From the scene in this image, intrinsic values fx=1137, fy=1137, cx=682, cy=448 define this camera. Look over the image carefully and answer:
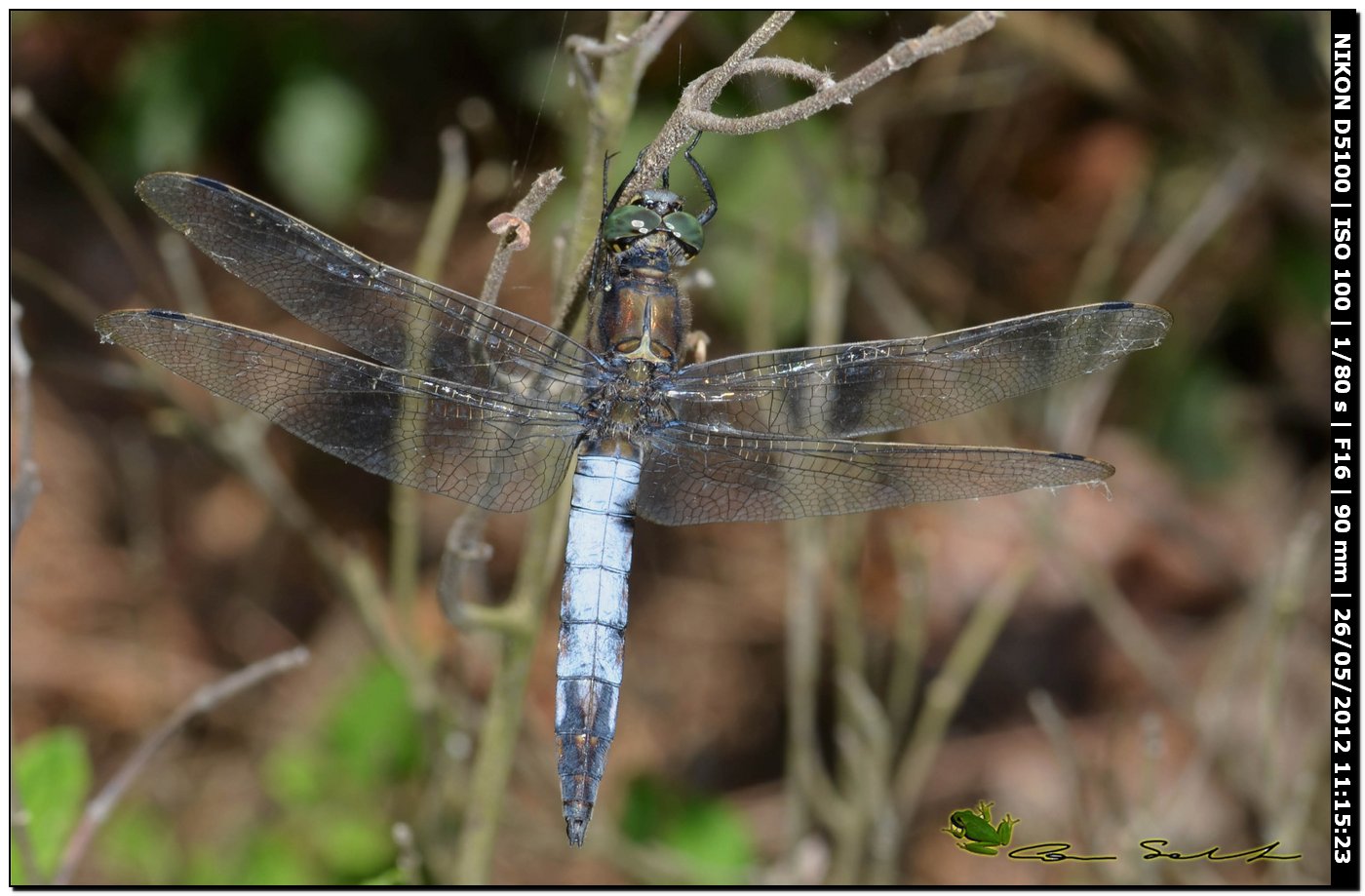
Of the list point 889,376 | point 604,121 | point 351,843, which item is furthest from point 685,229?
point 351,843

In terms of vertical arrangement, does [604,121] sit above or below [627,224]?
above

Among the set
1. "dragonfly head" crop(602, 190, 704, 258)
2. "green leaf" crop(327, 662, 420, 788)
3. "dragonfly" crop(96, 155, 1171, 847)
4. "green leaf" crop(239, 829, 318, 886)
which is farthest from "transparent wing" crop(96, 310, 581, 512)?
"green leaf" crop(239, 829, 318, 886)

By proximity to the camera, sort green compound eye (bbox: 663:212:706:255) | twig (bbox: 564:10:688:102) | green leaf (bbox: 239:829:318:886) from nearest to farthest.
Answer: twig (bbox: 564:10:688:102), green compound eye (bbox: 663:212:706:255), green leaf (bbox: 239:829:318:886)

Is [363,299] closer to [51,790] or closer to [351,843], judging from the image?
[51,790]

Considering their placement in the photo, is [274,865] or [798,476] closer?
[798,476]

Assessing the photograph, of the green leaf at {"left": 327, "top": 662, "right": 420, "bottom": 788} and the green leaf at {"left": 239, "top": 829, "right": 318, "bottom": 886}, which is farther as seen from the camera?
the green leaf at {"left": 327, "top": 662, "right": 420, "bottom": 788}

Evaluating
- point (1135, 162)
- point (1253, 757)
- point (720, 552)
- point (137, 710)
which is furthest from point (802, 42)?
point (137, 710)

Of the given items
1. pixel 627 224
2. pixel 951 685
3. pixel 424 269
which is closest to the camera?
pixel 627 224

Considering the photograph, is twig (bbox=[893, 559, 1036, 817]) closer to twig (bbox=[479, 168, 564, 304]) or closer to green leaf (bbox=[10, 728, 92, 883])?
twig (bbox=[479, 168, 564, 304])
